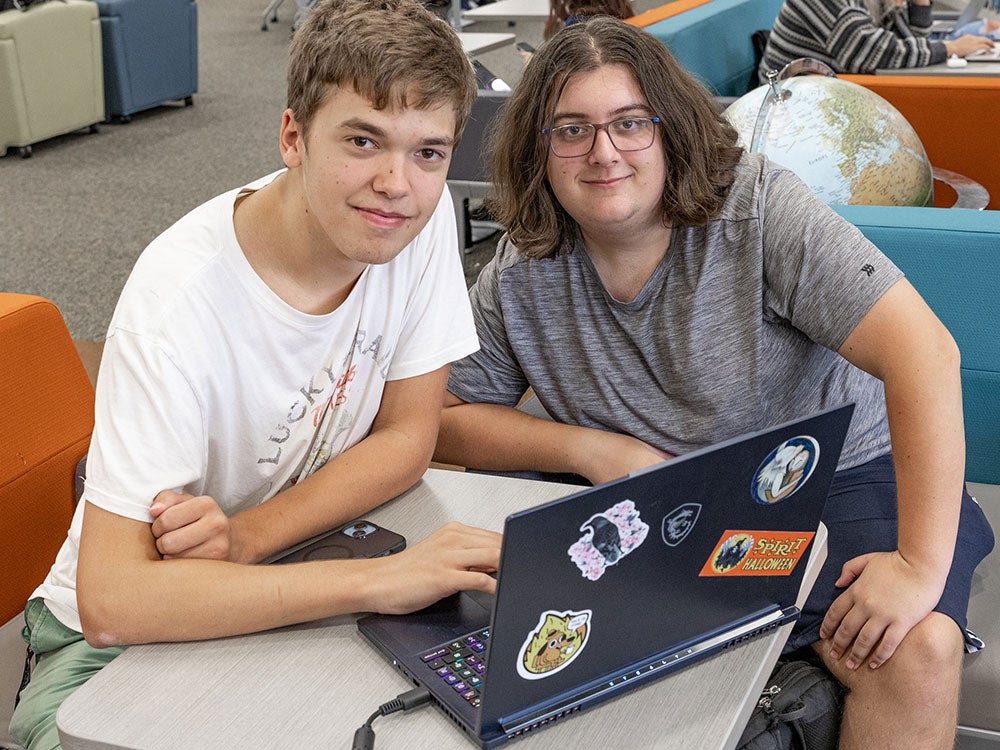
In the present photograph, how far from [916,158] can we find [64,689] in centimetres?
188

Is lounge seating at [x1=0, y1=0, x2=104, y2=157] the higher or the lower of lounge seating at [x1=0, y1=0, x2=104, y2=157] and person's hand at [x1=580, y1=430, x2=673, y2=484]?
the lower

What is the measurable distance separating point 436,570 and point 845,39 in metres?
2.89

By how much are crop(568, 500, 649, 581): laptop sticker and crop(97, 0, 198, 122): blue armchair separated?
5271 mm

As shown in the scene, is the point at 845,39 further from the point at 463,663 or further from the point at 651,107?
the point at 463,663

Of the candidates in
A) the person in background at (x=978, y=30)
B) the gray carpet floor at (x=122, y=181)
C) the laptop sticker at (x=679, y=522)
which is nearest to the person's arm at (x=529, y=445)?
the laptop sticker at (x=679, y=522)

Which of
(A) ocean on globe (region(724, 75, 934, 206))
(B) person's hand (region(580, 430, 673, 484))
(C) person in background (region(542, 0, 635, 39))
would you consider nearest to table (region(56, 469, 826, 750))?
(B) person's hand (region(580, 430, 673, 484))

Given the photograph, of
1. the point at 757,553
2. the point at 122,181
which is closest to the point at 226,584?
the point at 757,553

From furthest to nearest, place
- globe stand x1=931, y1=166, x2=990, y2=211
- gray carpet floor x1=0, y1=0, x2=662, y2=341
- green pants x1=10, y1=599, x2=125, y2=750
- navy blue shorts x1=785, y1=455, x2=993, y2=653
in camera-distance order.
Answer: gray carpet floor x1=0, y1=0, x2=662, y2=341
globe stand x1=931, y1=166, x2=990, y2=211
navy blue shorts x1=785, y1=455, x2=993, y2=653
green pants x1=10, y1=599, x2=125, y2=750

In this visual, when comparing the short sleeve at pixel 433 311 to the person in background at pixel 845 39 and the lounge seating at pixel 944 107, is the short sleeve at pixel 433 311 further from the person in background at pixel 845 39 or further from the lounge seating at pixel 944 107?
the person in background at pixel 845 39

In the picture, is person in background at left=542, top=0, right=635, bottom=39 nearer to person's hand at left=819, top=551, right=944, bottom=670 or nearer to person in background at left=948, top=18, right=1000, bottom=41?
person in background at left=948, top=18, right=1000, bottom=41

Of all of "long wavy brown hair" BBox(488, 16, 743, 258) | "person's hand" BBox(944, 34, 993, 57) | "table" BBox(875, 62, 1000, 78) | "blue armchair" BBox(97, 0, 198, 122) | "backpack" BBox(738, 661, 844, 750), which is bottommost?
"blue armchair" BBox(97, 0, 198, 122)

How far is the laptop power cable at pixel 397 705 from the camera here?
92 centimetres

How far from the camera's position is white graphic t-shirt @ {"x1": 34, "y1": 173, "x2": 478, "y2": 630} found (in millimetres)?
1099

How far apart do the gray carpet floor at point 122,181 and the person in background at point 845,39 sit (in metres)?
1.24
